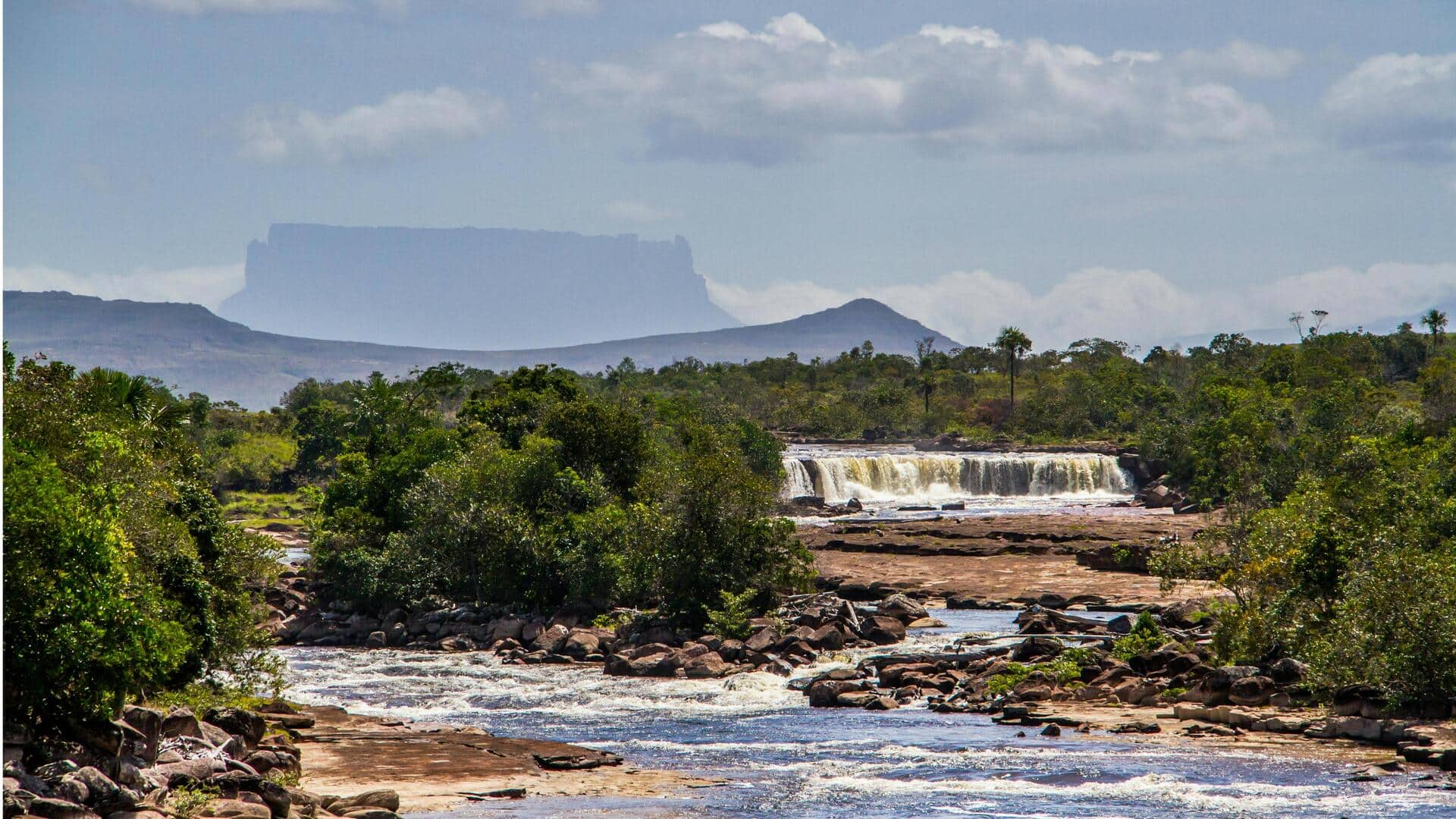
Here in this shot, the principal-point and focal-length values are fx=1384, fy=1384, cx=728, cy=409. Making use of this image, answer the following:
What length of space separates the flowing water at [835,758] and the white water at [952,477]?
68.0 m

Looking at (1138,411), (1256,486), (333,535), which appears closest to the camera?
(333,535)

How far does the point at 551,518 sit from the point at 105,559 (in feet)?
108

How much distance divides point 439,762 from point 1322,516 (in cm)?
2356

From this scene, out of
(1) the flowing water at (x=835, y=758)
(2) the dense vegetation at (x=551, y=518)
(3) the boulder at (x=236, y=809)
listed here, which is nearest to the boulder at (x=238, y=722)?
(1) the flowing water at (x=835, y=758)

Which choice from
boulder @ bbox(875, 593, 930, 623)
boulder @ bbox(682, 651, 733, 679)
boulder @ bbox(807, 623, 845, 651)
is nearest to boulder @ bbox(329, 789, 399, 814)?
boulder @ bbox(682, 651, 733, 679)

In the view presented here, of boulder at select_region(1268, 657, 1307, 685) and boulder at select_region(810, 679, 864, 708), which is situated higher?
boulder at select_region(1268, 657, 1307, 685)

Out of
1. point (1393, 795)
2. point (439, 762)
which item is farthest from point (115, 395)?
point (1393, 795)

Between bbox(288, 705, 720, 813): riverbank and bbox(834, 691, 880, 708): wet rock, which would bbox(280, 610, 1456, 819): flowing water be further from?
bbox(288, 705, 720, 813): riverbank

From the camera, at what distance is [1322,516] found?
36656 millimetres

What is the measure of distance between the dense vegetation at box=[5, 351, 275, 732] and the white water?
74150 mm

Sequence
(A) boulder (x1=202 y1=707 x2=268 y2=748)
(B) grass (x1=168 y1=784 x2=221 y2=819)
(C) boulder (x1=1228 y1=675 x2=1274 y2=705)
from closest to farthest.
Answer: (B) grass (x1=168 y1=784 x2=221 y2=819), (A) boulder (x1=202 y1=707 x2=268 y2=748), (C) boulder (x1=1228 y1=675 x2=1274 y2=705)

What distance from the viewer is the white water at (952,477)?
110062 millimetres

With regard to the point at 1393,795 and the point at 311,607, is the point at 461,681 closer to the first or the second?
the point at 311,607

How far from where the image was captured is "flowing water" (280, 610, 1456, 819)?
957 inches
